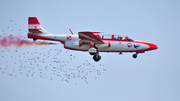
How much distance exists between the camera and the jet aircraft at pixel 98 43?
3338 centimetres

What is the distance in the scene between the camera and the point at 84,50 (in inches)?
→ 1372

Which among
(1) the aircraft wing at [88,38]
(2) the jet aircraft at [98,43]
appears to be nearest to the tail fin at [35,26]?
(2) the jet aircraft at [98,43]

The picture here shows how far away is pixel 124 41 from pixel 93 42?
12.3 ft

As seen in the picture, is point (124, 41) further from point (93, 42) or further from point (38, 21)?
point (38, 21)

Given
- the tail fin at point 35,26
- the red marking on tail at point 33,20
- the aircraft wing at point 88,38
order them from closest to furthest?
the aircraft wing at point 88,38, the tail fin at point 35,26, the red marking on tail at point 33,20

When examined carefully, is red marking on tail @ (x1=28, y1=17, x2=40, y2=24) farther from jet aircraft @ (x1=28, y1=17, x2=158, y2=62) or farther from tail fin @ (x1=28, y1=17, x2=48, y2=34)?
jet aircraft @ (x1=28, y1=17, x2=158, y2=62)

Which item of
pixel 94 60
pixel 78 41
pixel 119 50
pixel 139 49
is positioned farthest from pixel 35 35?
pixel 139 49

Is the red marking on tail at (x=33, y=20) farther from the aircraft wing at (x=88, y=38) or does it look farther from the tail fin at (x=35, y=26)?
the aircraft wing at (x=88, y=38)

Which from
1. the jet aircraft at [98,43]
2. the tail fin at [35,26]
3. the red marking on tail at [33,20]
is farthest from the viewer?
the red marking on tail at [33,20]

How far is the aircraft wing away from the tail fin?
5556 mm

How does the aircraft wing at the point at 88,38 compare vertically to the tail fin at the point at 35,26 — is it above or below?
below

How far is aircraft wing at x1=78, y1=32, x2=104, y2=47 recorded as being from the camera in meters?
32.1

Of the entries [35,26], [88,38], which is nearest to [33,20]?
[35,26]

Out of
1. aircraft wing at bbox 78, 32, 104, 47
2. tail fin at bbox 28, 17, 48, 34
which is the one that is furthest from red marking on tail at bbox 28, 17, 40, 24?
aircraft wing at bbox 78, 32, 104, 47
